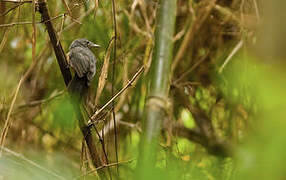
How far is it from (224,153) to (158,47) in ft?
4.44

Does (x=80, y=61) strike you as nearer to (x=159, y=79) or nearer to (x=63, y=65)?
(x=63, y=65)

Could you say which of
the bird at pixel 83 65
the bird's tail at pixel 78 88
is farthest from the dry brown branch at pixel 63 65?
the bird at pixel 83 65

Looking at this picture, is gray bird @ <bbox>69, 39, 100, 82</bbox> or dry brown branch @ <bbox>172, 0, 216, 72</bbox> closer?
gray bird @ <bbox>69, 39, 100, 82</bbox>

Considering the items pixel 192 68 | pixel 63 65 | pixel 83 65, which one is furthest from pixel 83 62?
pixel 192 68

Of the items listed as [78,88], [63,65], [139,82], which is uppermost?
[63,65]

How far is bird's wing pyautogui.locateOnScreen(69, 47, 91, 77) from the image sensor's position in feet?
5.42

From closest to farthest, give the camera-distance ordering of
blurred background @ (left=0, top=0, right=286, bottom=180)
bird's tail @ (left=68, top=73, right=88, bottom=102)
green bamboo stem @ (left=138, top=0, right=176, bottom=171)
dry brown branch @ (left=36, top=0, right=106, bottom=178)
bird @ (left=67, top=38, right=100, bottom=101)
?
green bamboo stem @ (left=138, top=0, right=176, bottom=171) → dry brown branch @ (left=36, top=0, right=106, bottom=178) → bird's tail @ (left=68, top=73, right=88, bottom=102) → bird @ (left=67, top=38, right=100, bottom=101) → blurred background @ (left=0, top=0, right=286, bottom=180)

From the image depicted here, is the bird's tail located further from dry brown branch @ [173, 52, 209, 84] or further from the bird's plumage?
dry brown branch @ [173, 52, 209, 84]

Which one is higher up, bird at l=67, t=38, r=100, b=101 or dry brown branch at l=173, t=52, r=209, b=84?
bird at l=67, t=38, r=100, b=101

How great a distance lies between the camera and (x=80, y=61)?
1689mm

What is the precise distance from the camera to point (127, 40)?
2555 mm

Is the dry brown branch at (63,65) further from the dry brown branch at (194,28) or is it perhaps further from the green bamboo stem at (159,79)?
the dry brown branch at (194,28)

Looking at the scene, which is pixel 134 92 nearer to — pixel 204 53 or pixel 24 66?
pixel 204 53

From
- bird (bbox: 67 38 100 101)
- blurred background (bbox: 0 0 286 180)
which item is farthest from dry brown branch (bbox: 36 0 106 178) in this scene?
blurred background (bbox: 0 0 286 180)
